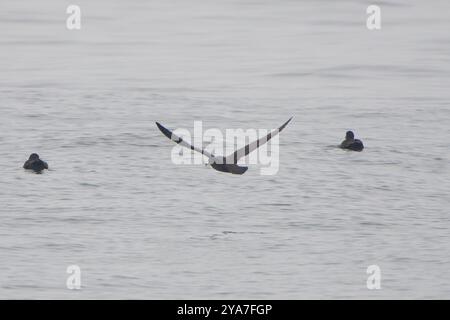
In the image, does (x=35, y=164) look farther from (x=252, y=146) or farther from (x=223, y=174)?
(x=252, y=146)

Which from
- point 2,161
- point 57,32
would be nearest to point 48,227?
point 2,161

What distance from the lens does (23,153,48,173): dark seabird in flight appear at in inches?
1435

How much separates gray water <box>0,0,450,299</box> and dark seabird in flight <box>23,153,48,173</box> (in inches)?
12.1

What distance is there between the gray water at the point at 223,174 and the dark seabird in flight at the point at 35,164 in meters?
0.31

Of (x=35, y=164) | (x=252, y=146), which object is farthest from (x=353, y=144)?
(x=35, y=164)

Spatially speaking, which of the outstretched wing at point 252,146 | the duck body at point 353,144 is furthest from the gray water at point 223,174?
the outstretched wing at point 252,146

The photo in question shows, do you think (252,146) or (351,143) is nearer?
(252,146)

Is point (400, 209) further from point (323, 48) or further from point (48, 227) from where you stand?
point (323, 48)

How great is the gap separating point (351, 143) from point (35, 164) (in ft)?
30.0

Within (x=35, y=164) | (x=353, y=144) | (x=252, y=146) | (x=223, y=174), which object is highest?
(x=353, y=144)

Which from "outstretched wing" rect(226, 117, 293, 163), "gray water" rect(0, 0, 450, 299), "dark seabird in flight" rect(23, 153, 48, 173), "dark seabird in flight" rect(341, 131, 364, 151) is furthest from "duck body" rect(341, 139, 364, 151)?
"dark seabird in flight" rect(23, 153, 48, 173)

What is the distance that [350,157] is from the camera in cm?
3909

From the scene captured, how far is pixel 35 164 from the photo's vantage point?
36469 mm

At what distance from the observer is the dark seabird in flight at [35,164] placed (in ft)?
120
